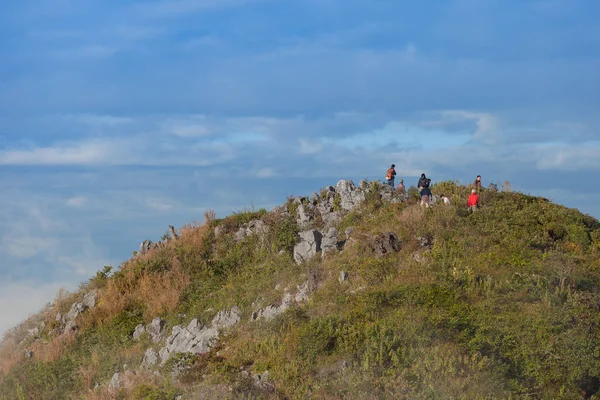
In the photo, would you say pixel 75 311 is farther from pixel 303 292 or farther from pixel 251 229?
pixel 303 292

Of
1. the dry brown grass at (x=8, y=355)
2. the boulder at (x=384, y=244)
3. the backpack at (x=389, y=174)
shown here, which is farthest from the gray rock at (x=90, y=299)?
the backpack at (x=389, y=174)

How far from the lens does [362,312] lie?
19.0m

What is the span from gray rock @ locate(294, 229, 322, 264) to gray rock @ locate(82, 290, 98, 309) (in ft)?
27.7

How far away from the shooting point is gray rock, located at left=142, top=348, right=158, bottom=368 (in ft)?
70.8

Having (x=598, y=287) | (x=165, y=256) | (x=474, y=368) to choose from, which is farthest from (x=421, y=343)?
(x=165, y=256)

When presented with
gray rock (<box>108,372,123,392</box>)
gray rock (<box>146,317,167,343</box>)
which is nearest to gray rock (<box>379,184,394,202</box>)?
gray rock (<box>146,317,167,343</box>)

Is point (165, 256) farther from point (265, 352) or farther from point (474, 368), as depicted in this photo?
point (474, 368)

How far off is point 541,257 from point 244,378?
1062 cm

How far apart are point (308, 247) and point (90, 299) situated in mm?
9154

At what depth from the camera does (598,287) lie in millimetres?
20469

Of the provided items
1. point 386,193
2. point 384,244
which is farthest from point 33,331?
point 386,193

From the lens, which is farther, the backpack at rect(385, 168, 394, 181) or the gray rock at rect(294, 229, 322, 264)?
the backpack at rect(385, 168, 394, 181)

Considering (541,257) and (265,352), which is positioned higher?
(541,257)

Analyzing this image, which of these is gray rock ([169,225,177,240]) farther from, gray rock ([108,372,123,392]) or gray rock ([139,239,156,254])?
gray rock ([108,372,123,392])
